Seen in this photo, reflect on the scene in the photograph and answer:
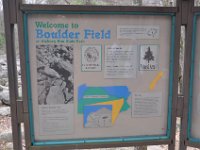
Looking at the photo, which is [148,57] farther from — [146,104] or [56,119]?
[56,119]

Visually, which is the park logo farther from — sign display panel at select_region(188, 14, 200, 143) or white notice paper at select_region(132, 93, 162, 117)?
sign display panel at select_region(188, 14, 200, 143)

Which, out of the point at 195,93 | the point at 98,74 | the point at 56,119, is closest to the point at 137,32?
the point at 98,74

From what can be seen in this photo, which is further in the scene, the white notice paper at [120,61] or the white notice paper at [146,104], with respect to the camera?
the white notice paper at [146,104]

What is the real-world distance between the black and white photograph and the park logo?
0.68 meters

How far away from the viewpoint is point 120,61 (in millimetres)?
2250

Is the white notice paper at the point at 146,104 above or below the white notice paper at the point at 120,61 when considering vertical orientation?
below

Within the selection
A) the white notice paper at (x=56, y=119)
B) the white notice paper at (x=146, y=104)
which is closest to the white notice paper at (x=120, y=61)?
the white notice paper at (x=146, y=104)

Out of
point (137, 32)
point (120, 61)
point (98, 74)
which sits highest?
point (137, 32)

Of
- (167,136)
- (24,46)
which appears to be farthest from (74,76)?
(167,136)

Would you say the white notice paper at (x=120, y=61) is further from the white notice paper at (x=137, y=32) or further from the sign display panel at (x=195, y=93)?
the sign display panel at (x=195, y=93)

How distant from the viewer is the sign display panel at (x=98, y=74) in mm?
2166

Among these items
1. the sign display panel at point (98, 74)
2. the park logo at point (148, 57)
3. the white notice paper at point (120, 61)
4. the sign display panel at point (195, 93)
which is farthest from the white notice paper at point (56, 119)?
the sign display panel at point (195, 93)

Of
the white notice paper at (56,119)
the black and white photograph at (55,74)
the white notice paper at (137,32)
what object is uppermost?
the white notice paper at (137,32)

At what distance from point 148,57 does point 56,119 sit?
3.53 ft
